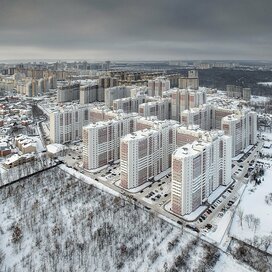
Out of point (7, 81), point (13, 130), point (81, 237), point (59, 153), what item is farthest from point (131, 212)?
point (7, 81)

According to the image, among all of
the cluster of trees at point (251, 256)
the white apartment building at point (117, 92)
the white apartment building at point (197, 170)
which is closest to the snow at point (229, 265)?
the cluster of trees at point (251, 256)

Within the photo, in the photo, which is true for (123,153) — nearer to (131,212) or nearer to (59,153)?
(131,212)

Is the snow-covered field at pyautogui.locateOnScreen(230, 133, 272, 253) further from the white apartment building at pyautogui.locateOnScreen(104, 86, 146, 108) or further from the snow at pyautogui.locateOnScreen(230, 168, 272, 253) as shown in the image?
the white apartment building at pyautogui.locateOnScreen(104, 86, 146, 108)

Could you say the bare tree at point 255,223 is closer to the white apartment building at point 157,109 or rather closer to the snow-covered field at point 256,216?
the snow-covered field at point 256,216

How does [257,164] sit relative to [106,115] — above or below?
below

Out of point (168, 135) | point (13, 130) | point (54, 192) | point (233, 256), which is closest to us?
point (233, 256)
